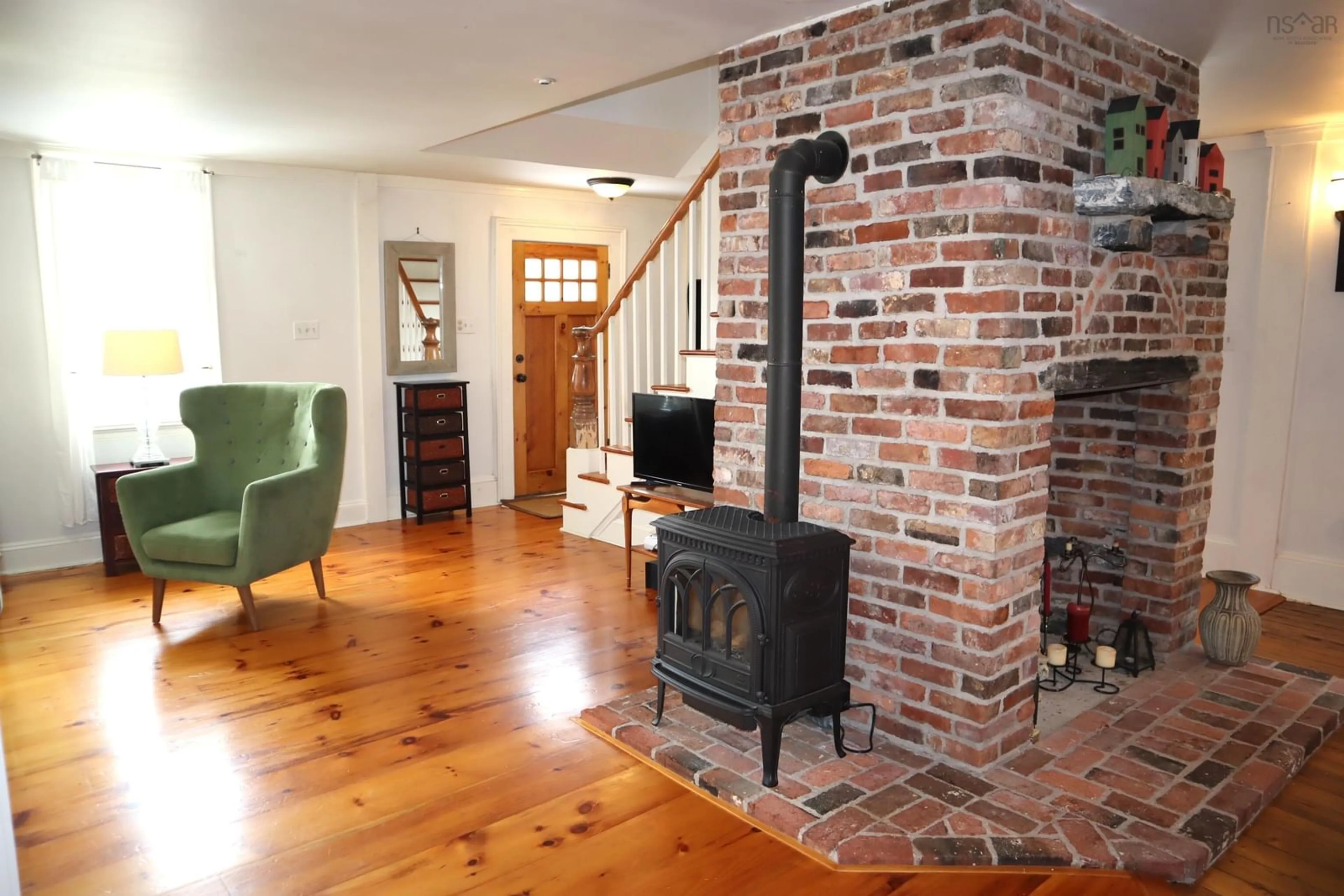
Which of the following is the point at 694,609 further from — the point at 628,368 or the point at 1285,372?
the point at 1285,372

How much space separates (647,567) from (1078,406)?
203cm

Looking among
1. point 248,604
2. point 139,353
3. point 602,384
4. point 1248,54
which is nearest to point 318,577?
point 248,604

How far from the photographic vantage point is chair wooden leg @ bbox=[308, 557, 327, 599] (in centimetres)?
436

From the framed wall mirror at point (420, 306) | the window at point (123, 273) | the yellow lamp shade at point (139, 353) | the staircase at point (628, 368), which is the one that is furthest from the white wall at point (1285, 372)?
the window at point (123, 273)

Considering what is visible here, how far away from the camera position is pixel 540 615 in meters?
4.14

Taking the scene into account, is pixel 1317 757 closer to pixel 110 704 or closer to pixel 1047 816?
pixel 1047 816

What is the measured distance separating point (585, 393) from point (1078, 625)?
3.18 metres

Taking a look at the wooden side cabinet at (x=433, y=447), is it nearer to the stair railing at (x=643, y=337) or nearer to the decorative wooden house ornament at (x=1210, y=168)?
the stair railing at (x=643, y=337)

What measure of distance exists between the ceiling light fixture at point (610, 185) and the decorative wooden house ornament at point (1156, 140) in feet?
11.8

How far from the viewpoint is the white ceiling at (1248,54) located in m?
2.53

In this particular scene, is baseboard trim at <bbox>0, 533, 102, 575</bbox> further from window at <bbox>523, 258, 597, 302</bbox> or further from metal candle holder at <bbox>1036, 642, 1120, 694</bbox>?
metal candle holder at <bbox>1036, 642, 1120, 694</bbox>

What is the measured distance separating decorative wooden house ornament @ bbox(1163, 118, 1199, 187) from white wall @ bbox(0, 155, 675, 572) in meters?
4.58

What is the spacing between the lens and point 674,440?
177 inches

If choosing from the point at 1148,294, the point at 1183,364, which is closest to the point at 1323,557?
the point at 1183,364
